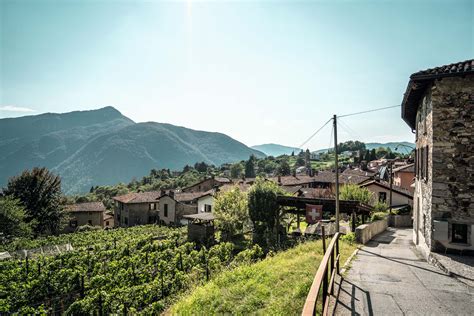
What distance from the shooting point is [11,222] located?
39375mm

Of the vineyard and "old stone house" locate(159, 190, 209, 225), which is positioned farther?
"old stone house" locate(159, 190, 209, 225)

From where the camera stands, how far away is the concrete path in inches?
252

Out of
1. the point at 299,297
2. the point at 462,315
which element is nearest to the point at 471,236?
the point at 462,315

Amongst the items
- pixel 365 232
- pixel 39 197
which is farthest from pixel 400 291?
pixel 39 197

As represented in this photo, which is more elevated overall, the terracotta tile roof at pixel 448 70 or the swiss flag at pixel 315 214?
the terracotta tile roof at pixel 448 70

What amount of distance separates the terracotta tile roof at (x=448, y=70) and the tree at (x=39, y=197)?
53.0m

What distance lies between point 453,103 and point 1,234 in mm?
48777

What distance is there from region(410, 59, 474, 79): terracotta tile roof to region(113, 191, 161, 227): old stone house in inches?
2123

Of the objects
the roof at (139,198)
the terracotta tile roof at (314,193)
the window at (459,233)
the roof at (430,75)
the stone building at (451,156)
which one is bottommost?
the roof at (139,198)

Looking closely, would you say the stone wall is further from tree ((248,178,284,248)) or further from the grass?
tree ((248,178,284,248))

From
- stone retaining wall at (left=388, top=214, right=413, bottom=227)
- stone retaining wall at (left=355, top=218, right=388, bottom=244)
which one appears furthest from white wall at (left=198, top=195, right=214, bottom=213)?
stone retaining wall at (left=355, top=218, right=388, bottom=244)

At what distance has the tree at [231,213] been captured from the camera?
33844 millimetres

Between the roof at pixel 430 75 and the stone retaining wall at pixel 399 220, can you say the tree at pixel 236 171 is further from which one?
the roof at pixel 430 75

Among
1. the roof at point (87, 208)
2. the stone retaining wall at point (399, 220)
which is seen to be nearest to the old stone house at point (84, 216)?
the roof at point (87, 208)
